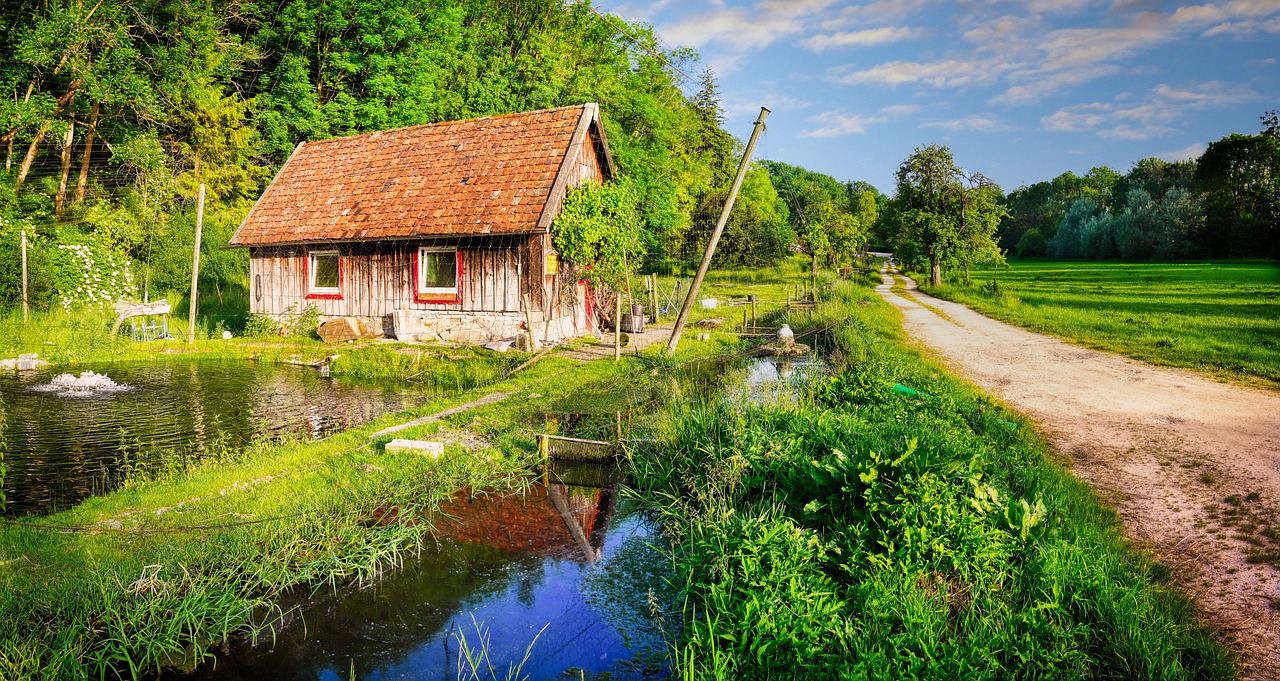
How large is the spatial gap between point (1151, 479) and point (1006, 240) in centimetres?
9417

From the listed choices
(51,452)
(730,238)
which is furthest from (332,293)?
(730,238)

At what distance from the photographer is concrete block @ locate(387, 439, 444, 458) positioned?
8141 millimetres

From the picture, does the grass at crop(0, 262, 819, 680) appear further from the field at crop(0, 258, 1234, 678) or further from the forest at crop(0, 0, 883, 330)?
the forest at crop(0, 0, 883, 330)

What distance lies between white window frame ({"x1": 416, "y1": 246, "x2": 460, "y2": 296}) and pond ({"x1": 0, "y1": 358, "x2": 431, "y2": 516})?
3843 millimetres

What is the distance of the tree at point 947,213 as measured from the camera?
35625mm

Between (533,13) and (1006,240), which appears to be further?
(1006,240)

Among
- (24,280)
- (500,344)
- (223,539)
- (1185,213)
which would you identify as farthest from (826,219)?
(223,539)

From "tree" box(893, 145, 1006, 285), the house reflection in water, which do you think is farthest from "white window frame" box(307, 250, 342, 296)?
"tree" box(893, 145, 1006, 285)

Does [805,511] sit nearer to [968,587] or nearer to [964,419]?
[968,587]

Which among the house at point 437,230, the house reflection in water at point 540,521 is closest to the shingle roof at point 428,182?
the house at point 437,230

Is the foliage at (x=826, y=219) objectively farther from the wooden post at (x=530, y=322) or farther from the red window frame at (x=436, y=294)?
the red window frame at (x=436, y=294)

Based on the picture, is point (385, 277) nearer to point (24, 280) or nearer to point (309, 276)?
point (309, 276)

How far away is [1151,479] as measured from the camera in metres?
7.21

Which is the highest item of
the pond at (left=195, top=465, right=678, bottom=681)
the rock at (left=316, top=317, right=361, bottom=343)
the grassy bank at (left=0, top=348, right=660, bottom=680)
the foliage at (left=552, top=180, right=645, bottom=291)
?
the foliage at (left=552, top=180, right=645, bottom=291)
